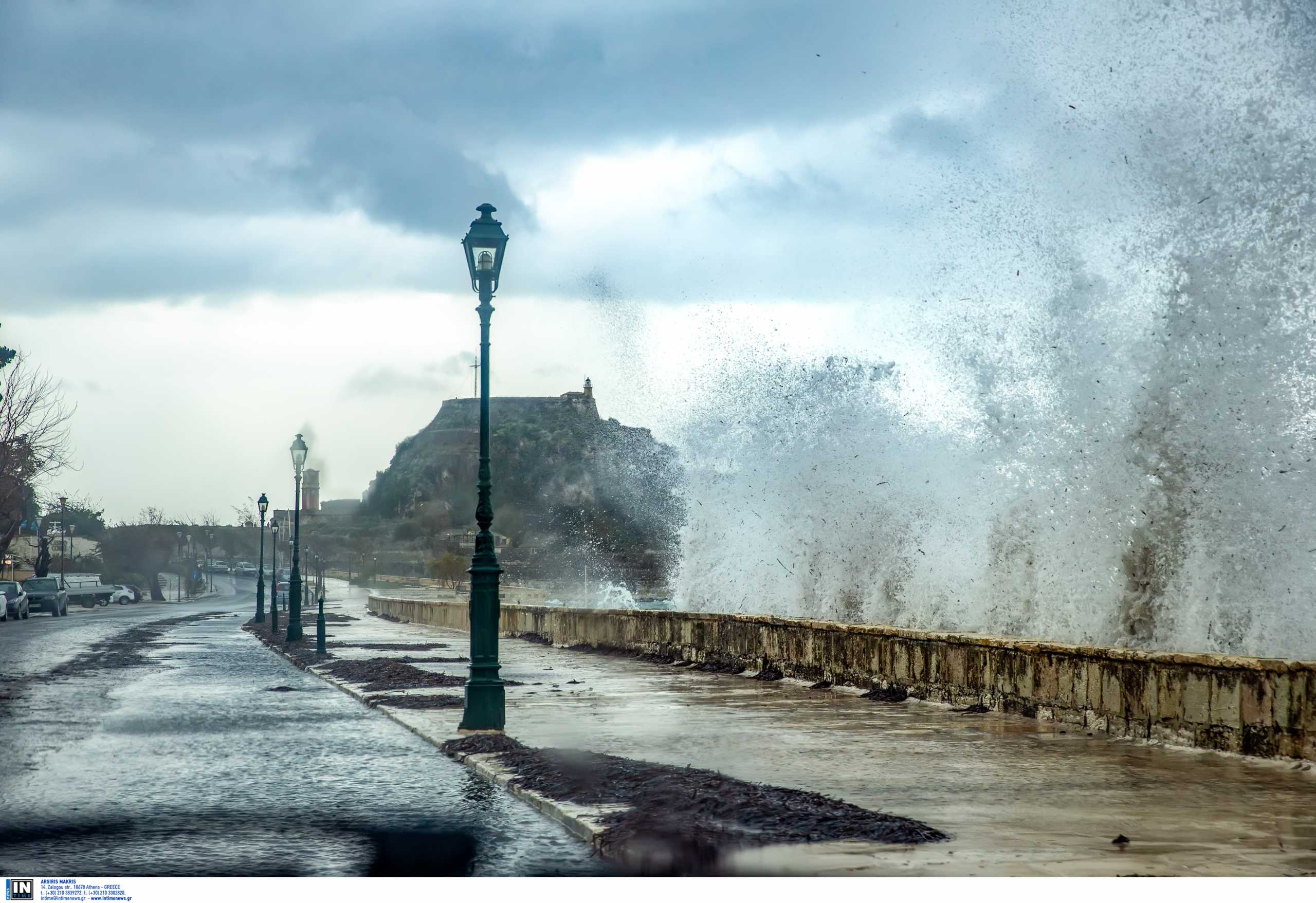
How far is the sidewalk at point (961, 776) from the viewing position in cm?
607

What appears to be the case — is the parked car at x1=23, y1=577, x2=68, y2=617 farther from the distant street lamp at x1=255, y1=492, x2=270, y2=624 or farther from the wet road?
the wet road

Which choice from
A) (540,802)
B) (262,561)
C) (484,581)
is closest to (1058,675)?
(484,581)

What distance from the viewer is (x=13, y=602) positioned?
5138 cm

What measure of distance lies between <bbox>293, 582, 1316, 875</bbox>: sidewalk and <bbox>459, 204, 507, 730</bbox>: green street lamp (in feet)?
1.05

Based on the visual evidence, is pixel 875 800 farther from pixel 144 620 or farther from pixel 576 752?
pixel 144 620

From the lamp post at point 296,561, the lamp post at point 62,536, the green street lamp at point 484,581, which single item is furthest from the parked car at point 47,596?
the green street lamp at point 484,581

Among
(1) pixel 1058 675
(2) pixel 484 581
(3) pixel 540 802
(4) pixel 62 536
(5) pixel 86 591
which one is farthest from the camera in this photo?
(4) pixel 62 536

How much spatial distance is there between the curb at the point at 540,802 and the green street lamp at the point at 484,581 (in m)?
0.35

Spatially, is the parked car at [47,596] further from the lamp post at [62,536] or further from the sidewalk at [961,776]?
the sidewalk at [961,776]

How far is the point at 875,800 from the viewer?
7.77 m

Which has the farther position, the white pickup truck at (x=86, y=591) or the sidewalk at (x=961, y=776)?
the white pickup truck at (x=86, y=591)

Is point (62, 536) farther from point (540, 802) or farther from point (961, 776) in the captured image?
point (961, 776)

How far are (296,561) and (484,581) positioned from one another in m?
20.8

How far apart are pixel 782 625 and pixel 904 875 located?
459 inches
